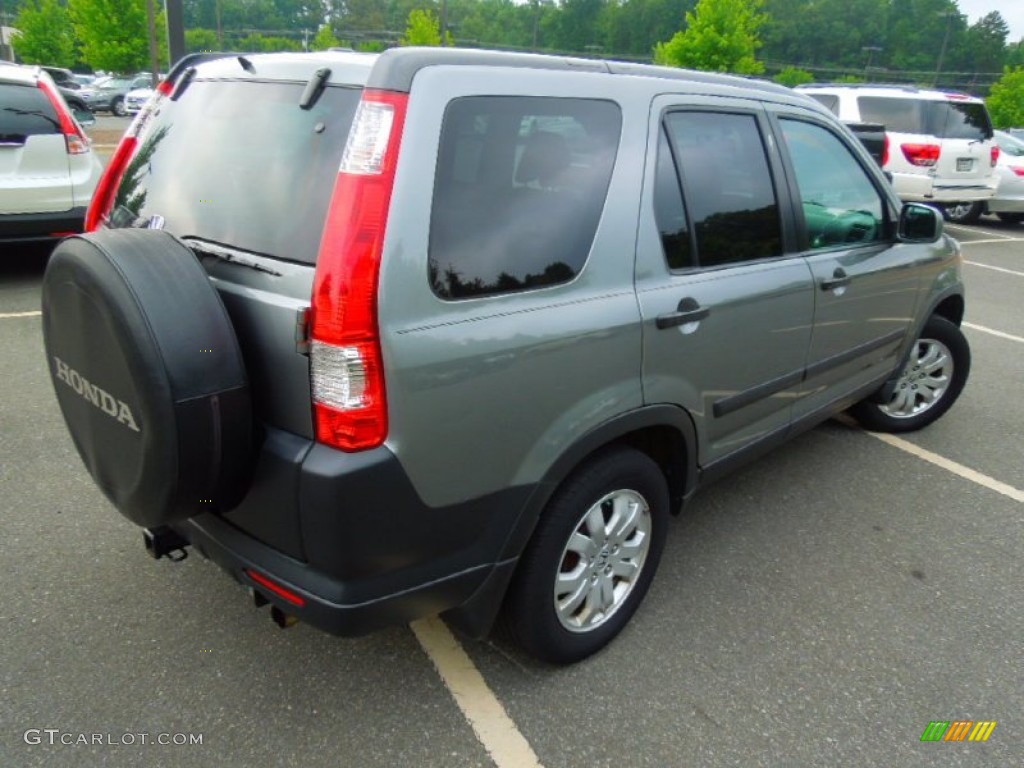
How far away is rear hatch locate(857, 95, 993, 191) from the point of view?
1091 centimetres

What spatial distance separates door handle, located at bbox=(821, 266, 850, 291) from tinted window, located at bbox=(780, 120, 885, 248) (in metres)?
0.13

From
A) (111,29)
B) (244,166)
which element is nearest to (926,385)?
(244,166)

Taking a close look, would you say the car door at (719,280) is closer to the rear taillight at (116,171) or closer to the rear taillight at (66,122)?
the rear taillight at (116,171)

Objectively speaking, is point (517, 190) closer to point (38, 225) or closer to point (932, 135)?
point (38, 225)

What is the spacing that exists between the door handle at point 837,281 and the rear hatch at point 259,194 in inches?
80.7

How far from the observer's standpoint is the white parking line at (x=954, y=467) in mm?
3836

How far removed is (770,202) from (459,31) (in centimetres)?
8023

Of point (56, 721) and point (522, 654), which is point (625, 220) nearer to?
point (522, 654)

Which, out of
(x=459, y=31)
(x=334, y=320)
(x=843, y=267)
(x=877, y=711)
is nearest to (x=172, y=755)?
(x=334, y=320)

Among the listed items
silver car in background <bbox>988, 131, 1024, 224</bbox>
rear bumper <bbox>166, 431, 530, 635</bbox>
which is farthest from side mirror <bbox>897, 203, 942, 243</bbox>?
silver car in background <bbox>988, 131, 1024, 224</bbox>

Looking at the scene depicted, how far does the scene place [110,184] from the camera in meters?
2.76

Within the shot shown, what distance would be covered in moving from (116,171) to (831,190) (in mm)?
2842

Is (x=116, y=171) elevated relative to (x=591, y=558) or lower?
elevated

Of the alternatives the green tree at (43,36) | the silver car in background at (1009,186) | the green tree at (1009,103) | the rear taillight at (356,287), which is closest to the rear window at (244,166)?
the rear taillight at (356,287)
